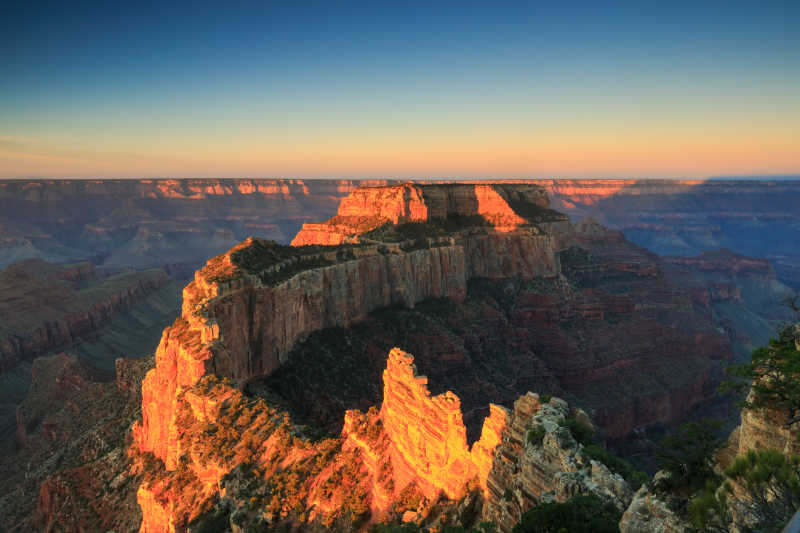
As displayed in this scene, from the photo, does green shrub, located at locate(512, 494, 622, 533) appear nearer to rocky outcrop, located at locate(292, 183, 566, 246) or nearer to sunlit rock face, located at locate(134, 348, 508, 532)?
sunlit rock face, located at locate(134, 348, 508, 532)

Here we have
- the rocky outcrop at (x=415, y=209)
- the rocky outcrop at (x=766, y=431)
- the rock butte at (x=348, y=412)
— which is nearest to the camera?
the rocky outcrop at (x=766, y=431)

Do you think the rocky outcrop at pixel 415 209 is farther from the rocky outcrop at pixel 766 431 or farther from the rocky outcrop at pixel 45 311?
the rocky outcrop at pixel 45 311

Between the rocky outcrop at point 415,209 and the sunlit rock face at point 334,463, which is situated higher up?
the rocky outcrop at point 415,209

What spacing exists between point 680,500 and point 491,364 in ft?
174

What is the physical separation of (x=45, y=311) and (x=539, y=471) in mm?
139207

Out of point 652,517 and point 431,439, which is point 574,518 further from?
point 431,439

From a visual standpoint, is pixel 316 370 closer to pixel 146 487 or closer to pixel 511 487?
pixel 146 487

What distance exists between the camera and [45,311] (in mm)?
114500

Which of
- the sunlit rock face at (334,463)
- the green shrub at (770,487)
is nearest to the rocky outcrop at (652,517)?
the green shrub at (770,487)

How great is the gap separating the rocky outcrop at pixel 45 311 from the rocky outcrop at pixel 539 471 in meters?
120

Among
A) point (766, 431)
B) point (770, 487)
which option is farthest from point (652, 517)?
point (766, 431)

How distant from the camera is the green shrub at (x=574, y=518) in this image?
38.6ft

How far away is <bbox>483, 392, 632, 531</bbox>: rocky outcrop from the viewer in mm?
14133

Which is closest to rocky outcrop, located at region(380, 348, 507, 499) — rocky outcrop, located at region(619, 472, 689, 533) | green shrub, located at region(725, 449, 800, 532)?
rocky outcrop, located at region(619, 472, 689, 533)
